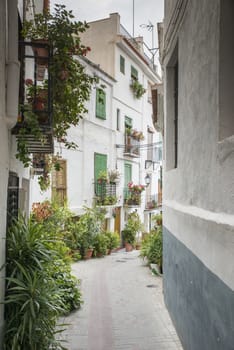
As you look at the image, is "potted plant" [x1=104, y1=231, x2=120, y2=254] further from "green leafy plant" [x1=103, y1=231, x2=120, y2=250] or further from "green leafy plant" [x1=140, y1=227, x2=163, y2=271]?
"green leafy plant" [x1=140, y1=227, x2=163, y2=271]

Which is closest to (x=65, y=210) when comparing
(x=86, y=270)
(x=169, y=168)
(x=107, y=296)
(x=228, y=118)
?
(x=86, y=270)

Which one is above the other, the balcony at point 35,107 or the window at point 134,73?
the window at point 134,73

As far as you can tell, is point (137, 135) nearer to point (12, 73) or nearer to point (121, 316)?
point (121, 316)

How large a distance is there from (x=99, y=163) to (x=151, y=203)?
8.66 metres

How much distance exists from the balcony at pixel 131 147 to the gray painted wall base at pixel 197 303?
14876 mm

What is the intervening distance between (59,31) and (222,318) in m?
4.69

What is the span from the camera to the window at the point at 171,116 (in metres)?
7.44

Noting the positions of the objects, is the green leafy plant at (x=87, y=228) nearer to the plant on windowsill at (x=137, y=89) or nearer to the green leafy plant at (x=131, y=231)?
the green leafy plant at (x=131, y=231)

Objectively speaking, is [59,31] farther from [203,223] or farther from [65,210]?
[65,210]

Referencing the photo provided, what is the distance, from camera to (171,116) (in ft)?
24.7

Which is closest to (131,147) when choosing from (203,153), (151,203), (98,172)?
(98,172)

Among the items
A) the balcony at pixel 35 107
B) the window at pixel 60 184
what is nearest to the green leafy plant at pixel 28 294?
the balcony at pixel 35 107

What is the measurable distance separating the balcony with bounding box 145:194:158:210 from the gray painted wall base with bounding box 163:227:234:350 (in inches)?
734

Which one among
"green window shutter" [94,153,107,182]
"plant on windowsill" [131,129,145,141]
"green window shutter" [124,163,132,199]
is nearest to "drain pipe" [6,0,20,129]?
"green window shutter" [94,153,107,182]
